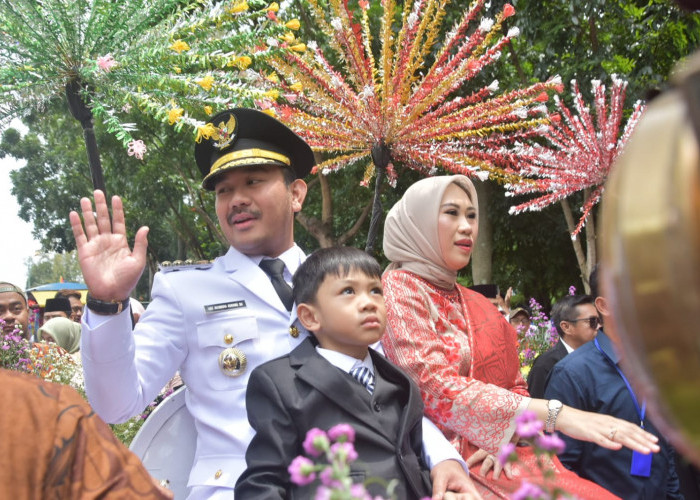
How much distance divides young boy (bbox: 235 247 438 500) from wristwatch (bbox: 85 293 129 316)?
0.48 metres

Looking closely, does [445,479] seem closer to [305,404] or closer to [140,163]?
[305,404]

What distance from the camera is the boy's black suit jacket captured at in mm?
2010

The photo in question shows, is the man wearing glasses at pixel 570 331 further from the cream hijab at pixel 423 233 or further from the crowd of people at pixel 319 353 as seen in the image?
the cream hijab at pixel 423 233

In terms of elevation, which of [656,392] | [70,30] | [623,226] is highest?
[70,30]

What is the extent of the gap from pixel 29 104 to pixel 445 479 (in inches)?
88.9

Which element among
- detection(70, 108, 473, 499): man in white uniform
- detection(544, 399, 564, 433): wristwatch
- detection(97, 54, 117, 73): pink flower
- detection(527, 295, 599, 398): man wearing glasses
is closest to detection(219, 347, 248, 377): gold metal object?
detection(70, 108, 473, 499): man in white uniform

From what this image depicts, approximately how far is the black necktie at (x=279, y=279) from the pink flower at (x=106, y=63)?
100cm

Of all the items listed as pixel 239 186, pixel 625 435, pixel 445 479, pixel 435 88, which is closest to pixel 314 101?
pixel 435 88

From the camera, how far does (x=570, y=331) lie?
5.56 m

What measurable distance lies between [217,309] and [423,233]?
95 cm

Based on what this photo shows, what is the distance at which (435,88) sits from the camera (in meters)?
3.79

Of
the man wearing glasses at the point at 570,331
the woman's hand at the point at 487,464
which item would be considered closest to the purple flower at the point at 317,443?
the woman's hand at the point at 487,464

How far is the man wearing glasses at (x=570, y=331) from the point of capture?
210 inches

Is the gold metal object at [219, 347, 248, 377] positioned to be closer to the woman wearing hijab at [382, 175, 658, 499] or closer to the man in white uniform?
the man in white uniform
